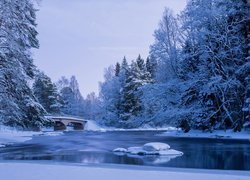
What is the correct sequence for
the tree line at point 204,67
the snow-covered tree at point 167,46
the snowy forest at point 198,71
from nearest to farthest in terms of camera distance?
the snowy forest at point 198,71 → the tree line at point 204,67 → the snow-covered tree at point 167,46

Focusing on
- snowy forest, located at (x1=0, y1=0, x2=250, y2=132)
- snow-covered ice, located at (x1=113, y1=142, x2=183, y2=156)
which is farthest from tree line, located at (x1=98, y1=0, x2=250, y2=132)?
snow-covered ice, located at (x1=113, y1=142, x2=183, y2=156)

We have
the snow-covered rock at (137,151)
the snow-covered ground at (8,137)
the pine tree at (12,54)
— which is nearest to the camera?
the snow-covered rock at (137,151)

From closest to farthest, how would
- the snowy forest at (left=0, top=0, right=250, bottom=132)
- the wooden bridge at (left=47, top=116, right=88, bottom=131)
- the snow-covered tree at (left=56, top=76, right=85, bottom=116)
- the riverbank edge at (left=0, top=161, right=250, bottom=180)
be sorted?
the riverbank edge at (left=0, top=161, right=250, bottom=180) < the snowy forest at (left=0, top=0, right=250, bottom=132) < the wooden bridge at (left=47, top=116, right=88, bottom=131) < the snow-covered tree at (left=56, top=76, right=85, bottom=116)

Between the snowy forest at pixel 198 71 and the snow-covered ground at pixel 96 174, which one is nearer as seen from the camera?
the snow-covered ground at pixel 96 174

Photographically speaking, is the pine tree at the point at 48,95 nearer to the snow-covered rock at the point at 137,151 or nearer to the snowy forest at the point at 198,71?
the snowy forest at the point at 198,71

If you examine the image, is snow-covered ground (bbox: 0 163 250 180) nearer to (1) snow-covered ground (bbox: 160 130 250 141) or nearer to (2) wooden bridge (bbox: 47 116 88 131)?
(1) snow-covered ground (bbox: 160 130 250 141)

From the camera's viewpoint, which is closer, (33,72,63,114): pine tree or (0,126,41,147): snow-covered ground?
(0,126,41,147): snow-covered ground

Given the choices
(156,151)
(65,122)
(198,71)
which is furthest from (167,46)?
(65,122)

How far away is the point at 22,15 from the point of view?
76.0 ft

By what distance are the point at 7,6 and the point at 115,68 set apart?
8508 centimetres

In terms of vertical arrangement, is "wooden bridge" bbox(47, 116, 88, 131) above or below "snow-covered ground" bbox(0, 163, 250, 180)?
above

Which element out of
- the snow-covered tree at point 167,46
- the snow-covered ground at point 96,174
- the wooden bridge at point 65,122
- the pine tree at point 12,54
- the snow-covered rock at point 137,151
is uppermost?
the snow-covered tree at point 167,46

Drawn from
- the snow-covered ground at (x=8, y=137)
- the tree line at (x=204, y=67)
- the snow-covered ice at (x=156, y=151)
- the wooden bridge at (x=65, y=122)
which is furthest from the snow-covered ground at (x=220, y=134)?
the wooden bridge at (x=65, y=122)

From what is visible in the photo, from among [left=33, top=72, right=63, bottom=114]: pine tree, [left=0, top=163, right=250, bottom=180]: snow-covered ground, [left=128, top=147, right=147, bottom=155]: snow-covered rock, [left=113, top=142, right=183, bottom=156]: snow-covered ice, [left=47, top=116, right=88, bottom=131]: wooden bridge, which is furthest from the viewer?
[left=33, top=72, right=63, bottom=114]: pine tree
